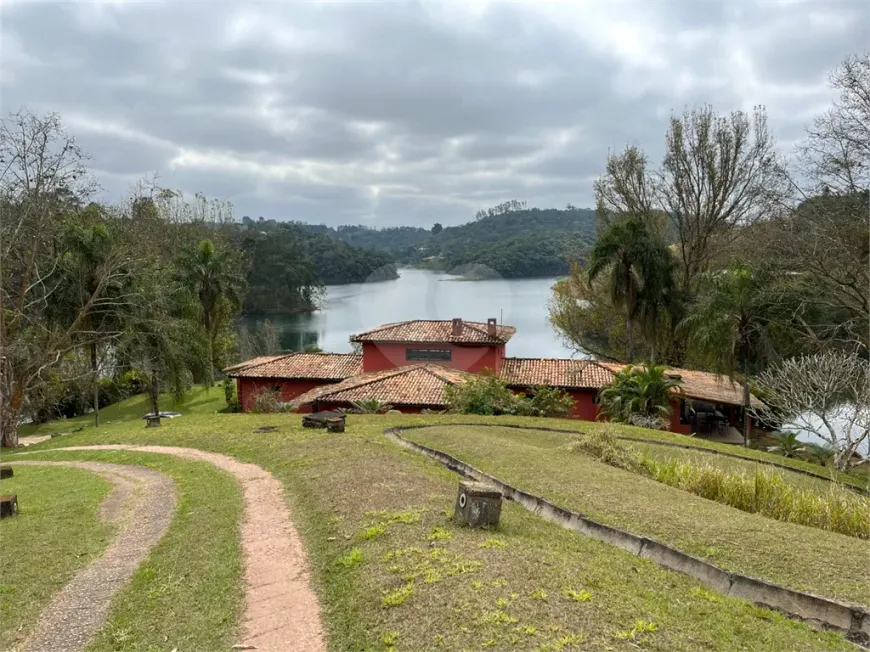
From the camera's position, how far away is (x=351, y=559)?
7.10 m

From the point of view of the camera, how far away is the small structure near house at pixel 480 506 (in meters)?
7.85

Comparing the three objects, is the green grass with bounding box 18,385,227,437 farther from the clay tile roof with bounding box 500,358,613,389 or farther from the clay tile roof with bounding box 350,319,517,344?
the clay tile roof with bounding box 500,358,613,389

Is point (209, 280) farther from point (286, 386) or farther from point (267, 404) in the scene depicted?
point (267, 404)

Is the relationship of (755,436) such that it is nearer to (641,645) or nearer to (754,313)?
(754,313)

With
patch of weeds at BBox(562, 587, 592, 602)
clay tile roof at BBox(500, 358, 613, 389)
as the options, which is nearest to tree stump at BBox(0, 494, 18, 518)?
patch of weeds at BBox(562, 587, 592, 602)

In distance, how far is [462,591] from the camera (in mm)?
5875

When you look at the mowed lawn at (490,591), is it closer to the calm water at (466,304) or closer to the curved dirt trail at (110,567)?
the curved dirt trail at (110,567)

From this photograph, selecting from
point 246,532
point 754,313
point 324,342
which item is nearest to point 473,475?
point 246,532

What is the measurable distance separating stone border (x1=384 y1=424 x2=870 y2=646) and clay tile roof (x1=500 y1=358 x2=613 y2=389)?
18.9 meters

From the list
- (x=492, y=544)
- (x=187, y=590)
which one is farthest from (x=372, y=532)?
(x=187, y=590)

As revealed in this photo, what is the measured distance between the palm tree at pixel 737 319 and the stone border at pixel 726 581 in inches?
727

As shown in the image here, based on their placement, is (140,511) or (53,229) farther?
(53,229)

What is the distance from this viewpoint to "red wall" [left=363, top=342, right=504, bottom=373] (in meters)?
31.5

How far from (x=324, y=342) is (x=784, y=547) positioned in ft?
199
